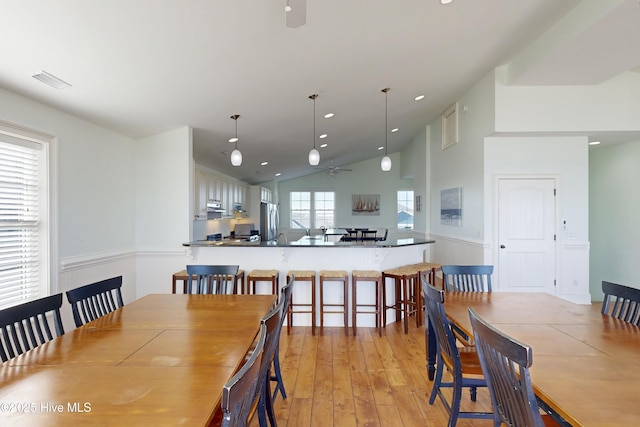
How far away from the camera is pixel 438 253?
7066 mm

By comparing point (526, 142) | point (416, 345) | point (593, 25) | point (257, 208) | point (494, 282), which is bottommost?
point (416, 345)

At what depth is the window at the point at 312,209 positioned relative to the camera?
1130cm

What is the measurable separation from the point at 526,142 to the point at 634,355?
13.6 feet

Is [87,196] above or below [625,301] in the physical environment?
above

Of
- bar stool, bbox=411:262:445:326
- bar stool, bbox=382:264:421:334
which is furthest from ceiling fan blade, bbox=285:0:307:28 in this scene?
bar stool, bbox=411:262:445:326

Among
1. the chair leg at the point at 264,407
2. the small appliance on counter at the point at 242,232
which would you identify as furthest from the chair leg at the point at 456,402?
the small appliance on counter at the point at 242,232

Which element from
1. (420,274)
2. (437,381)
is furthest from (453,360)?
(420,274)

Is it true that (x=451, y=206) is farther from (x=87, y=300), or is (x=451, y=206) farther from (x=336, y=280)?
(x=87, y=300)

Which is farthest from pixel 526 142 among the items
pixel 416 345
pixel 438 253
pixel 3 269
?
pixel 3 269

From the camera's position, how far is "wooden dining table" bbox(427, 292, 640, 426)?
1120 millimetres

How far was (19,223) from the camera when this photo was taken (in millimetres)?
3020

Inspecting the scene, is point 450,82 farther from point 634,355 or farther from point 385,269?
point 634,355

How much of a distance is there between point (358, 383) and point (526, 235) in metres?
3.72

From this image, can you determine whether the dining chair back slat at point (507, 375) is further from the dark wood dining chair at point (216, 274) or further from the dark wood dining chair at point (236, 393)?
the dark wood dining chair at point (216, 274)
